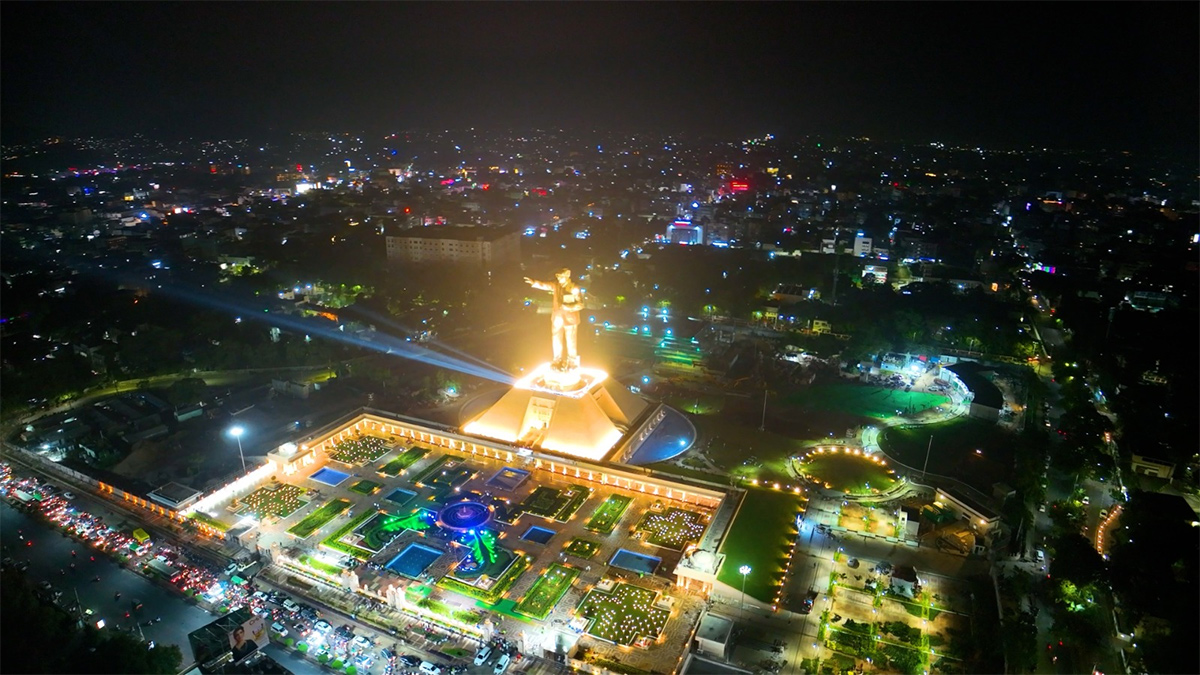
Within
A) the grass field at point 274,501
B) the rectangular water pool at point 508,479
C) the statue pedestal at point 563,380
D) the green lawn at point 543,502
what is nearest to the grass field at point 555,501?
the green lawn at point 543,502

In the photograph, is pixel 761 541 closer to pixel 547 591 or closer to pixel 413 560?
pixel 547 591

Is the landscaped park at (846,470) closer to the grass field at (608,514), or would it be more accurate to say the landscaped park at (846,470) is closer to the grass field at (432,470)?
the grass field at (608,514)

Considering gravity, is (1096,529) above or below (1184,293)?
below

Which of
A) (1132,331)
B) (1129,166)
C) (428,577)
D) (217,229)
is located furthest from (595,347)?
(1129,166)

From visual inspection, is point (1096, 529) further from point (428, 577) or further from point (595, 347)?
point (595, 347)

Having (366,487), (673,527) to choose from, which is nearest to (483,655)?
(673,527)
